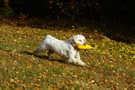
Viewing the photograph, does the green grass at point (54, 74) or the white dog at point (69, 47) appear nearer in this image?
the green grass at point (54, 74)

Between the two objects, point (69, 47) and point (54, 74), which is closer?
point (54, 74)

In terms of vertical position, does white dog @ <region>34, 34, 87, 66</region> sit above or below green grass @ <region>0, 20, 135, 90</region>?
above

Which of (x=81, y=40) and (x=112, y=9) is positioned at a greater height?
(x=112, y=9)

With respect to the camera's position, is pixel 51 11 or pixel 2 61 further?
pixel 51 11

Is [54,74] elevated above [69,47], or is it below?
below

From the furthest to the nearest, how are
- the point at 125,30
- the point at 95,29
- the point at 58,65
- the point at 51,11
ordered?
the point at 51,11 → the point at 125,30 → the point at 95,29 → the point at 58,65

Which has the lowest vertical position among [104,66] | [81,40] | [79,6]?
[104,66]

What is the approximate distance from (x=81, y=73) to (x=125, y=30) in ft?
36.3

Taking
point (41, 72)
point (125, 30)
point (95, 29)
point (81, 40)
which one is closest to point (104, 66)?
point (81, 40)

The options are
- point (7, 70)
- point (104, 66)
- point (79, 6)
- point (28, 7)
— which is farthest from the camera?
point (28, 7)

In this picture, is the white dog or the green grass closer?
the green grass

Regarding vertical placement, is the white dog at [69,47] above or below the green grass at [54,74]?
above

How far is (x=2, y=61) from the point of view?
607 cm

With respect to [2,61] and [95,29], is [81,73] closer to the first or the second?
[2,61]
